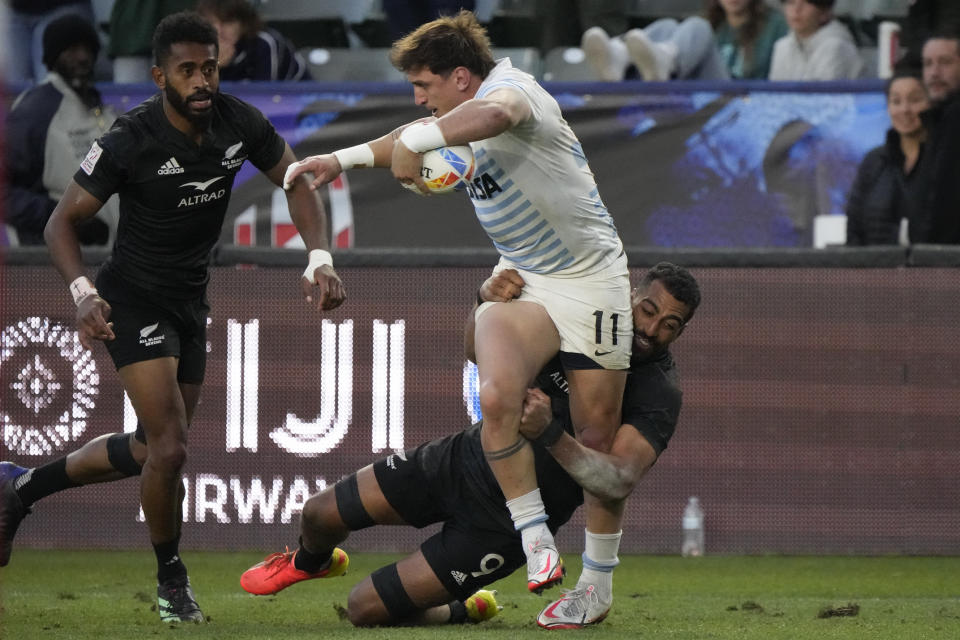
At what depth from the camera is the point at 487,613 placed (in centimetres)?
577

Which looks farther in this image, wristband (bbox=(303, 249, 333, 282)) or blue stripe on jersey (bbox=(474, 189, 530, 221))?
wristband (bbox=(303, 249, 333, 282))

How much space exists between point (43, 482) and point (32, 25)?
16.5 ft

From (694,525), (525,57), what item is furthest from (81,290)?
(525,57)

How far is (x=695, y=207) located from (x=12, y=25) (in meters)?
4.94

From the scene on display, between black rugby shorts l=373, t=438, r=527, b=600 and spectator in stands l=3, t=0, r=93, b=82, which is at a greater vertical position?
spectator in stands l=3, t=0, r=93, b=82

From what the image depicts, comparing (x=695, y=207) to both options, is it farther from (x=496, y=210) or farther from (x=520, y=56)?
(x=496, y=210)

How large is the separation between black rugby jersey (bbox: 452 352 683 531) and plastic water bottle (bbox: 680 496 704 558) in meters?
2.18

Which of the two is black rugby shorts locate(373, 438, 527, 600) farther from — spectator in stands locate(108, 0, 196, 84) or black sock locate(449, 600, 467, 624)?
spectator in stands locate(108, 0, 196, 84)

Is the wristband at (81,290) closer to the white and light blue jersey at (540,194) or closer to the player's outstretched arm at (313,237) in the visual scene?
the player's outstretched arm at (313,237)

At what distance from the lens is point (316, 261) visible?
→ 570 cm

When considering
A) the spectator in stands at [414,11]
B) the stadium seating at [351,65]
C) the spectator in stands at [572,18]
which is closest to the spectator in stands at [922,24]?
the spectator in stands at [572,18]

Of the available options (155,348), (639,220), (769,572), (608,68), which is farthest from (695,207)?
(155,348)

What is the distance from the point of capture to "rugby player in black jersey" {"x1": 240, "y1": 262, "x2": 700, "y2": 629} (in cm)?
533

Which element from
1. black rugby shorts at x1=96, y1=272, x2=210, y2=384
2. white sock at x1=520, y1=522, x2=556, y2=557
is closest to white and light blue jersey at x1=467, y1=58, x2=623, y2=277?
white sock at x1=520, y1=522, x2=556, y2=557
